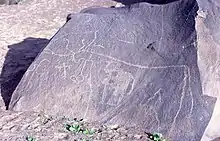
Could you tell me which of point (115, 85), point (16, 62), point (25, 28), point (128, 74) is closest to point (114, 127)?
point (115, 85)

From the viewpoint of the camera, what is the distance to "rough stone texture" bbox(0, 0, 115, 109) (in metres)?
6.23

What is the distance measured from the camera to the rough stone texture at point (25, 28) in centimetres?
623

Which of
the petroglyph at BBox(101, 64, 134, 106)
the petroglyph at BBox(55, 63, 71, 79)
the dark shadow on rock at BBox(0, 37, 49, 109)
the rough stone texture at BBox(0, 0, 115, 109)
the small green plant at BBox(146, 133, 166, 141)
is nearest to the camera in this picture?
the small green plant at BBox(146, 133, 166, 141)

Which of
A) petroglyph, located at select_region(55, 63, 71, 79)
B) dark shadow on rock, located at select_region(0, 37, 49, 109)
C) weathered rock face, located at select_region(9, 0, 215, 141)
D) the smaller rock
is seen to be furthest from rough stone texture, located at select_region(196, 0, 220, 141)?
dark shadow on rock, located at select_region(0, 37, 49, 109)

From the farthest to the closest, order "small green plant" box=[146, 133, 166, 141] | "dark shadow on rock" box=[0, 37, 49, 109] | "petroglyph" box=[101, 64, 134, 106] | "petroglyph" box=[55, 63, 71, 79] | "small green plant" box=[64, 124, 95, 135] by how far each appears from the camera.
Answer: "dark shadow on rock" box=[0, 37, 49, 109] < "petroglyph" box=[55, 63, 71, 79] < "petroglyph" box=[101, 64, 134, 106] < "small green plant" box=[64, 124, 95, 135] < "small green plant" box=[146, 133, 166, 141]

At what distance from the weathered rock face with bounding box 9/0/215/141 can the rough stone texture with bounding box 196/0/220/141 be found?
0.06 meters

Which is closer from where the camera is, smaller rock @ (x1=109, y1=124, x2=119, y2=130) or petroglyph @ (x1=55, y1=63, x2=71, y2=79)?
smaller rock @ (x1=109, y1=124, x2=119, y2=130)

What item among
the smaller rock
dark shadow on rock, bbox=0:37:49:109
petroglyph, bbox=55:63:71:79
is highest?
petroglyph, bbox=55:63:71:79

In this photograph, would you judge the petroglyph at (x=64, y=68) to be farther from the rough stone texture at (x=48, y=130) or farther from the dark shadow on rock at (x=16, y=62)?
the dark shadow on rock at (x=16, y=62)

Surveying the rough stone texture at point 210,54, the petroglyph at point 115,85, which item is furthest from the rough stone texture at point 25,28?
the rough stone texture at point 210,54

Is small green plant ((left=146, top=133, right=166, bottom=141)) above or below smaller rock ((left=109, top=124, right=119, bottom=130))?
below

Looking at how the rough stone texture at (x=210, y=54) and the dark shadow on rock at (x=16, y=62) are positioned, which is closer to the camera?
the rough stone texture at (x=210, y=54)

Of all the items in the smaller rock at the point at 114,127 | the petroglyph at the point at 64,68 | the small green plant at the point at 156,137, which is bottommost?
the small green plant at the point at 156,137

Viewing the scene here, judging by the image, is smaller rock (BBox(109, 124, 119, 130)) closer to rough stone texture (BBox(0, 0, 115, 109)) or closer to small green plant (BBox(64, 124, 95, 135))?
small green plant (BBox(64, 124, 95, 135))
